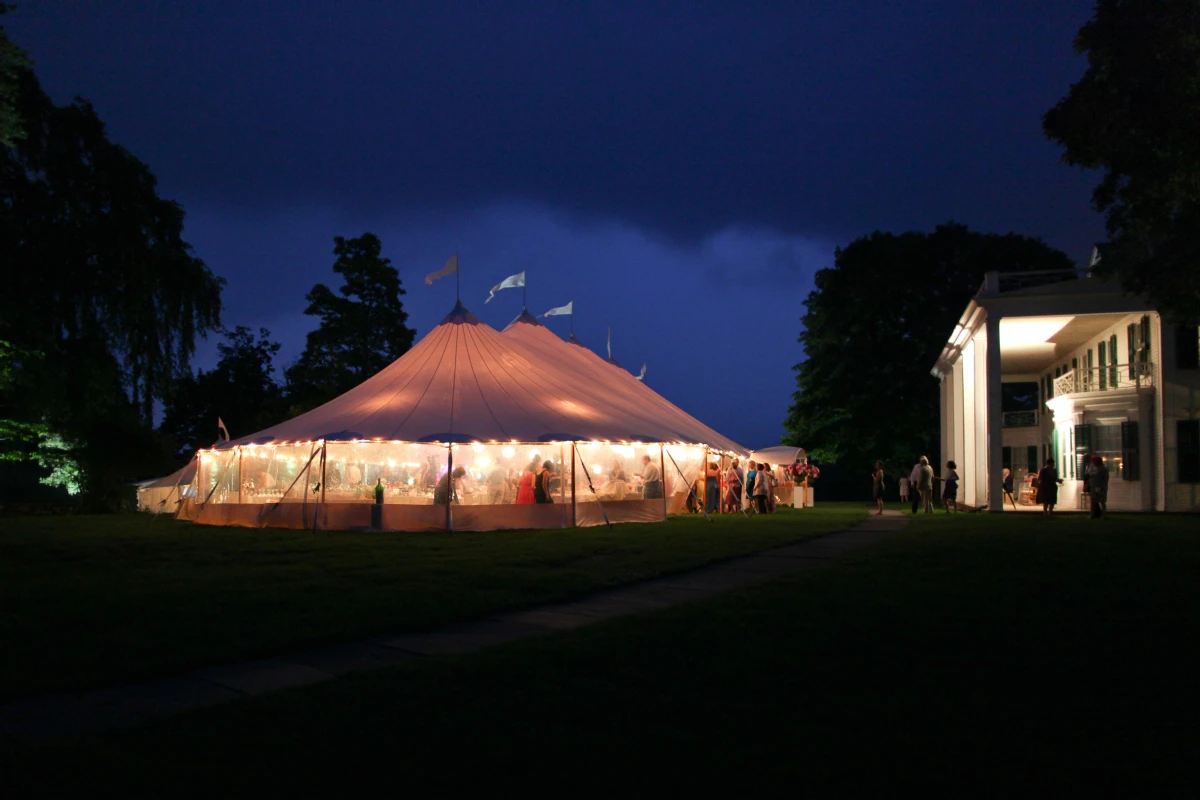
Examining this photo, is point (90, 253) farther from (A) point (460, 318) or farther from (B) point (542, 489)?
(B) point (542, 489)

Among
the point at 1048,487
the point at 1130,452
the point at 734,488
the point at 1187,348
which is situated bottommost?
the point at 734,488

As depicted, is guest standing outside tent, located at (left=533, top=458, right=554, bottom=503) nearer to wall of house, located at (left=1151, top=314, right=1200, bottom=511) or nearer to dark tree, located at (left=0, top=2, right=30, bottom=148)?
dark tree, located at (left=0, top=2, right=30, bottom=148)

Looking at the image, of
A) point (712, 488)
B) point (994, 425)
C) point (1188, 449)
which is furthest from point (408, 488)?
point (1188, 449)

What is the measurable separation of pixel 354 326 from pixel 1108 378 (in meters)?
29.1

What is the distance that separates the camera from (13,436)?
23.7 meters

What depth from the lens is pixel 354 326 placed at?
39688 millimetres

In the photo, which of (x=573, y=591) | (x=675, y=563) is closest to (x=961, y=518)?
(x=675, y=563)

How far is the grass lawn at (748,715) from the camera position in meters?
3.16

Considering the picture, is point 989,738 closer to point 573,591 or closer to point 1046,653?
point 1046,653

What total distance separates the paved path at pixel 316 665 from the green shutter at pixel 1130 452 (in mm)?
16260

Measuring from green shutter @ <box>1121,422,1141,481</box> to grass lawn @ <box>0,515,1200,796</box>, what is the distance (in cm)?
1656

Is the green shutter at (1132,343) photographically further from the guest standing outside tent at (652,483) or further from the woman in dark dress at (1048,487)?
the guest standing outside tent at (652,483)

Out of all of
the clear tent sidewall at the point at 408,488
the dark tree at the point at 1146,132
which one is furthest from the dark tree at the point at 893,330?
the dark tree at the point at 1146,132

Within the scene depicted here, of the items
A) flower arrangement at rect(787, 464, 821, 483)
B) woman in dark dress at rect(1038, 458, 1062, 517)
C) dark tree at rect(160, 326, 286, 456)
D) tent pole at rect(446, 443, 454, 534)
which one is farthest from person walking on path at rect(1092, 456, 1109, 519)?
dark tree at rect(160, 326, 286, 456)
